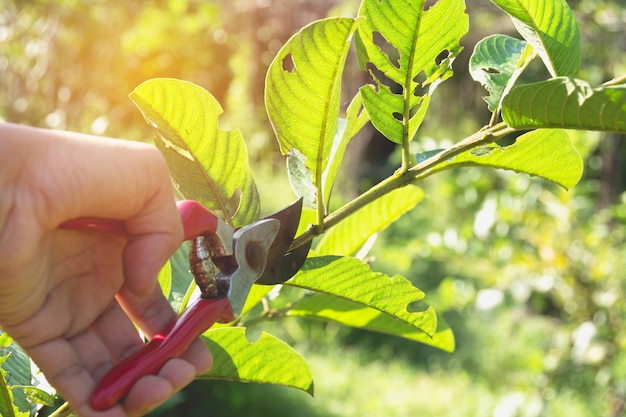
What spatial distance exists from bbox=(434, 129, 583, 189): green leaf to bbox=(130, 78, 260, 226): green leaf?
0.23m

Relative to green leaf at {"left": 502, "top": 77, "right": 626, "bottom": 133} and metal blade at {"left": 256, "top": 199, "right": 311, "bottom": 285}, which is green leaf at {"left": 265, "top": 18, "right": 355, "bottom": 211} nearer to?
metal blade at {"left": 256, "top": 199, "right": 311, "bottom": 285}

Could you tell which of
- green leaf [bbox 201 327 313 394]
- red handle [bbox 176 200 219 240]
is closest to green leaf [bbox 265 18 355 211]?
red handle [bbox 176 200 219 240]

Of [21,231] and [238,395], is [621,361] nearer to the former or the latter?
[238,395]

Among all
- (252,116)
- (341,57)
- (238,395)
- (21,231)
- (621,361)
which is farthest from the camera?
(252,116)

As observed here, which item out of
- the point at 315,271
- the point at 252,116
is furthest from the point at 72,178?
the point at 252,116

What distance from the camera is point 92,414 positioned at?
64 centimetres

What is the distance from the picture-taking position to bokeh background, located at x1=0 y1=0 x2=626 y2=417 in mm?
2760

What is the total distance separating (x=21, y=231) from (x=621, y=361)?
2.59 metres

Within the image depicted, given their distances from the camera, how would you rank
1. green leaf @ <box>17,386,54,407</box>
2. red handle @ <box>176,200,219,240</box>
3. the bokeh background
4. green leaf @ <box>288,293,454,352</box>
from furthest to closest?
1. the bokeh background
2. green leaf @ <box>288,293,454,352</box>
3. green leaf @ <box>17,386,54,407</box>
4. red handle @ <box>176,200,219,240</box>

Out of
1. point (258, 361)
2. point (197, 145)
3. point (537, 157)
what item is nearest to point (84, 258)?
point (197, 145)

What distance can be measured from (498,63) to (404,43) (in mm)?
136

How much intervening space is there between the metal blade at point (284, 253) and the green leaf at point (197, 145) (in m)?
0.04

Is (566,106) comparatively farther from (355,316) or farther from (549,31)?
(355,316)

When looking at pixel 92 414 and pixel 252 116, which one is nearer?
pixel 92 414
